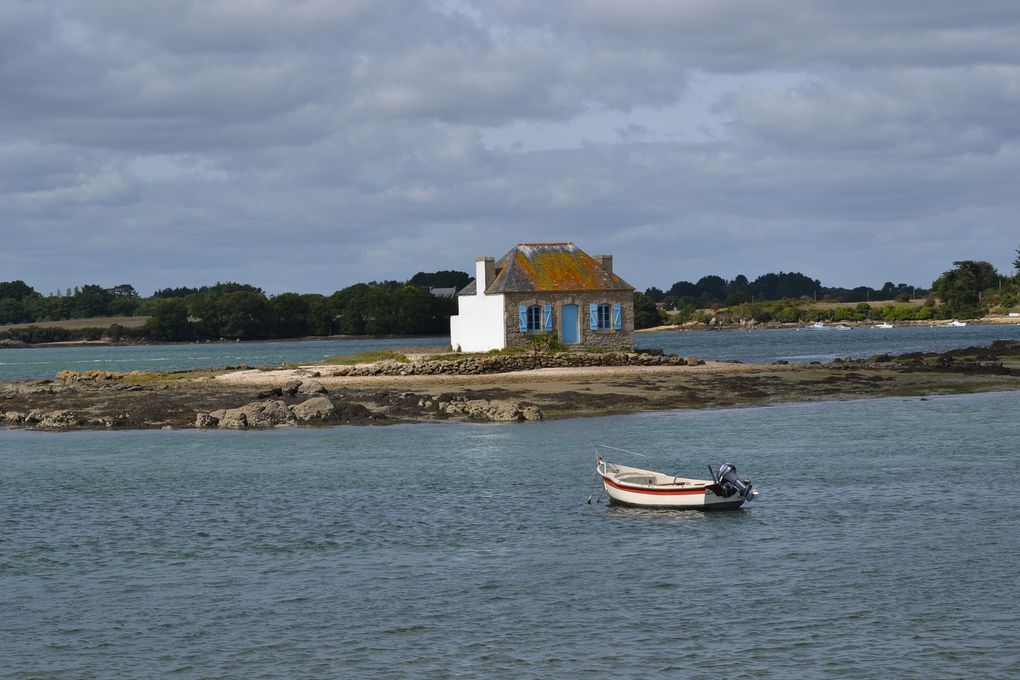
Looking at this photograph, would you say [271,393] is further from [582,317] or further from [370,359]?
[582,317]

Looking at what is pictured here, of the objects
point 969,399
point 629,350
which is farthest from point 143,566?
point 629,350

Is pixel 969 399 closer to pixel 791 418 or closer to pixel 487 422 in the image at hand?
pixel 791 418

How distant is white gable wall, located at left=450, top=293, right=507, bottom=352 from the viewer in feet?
194

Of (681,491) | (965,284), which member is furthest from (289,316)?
(681,491)

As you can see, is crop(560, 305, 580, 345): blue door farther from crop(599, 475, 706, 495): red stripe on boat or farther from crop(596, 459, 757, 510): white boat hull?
crop(599, 475, 706, 495): red stripe on boat

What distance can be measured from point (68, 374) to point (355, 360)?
49.0ft

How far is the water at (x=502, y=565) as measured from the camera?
15.9 metres

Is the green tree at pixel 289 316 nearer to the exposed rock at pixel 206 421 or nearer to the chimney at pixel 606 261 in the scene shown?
the chimney at pixel 606 261

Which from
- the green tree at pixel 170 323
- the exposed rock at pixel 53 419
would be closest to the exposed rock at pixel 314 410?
the exposed rock at pixel 53 419

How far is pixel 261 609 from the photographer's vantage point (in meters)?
18.2

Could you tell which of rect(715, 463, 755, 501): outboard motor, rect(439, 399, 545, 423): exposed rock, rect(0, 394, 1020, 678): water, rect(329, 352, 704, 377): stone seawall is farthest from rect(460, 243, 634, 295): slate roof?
rect(715, 463, 755, 501): outboard motor

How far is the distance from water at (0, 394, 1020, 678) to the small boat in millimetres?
333

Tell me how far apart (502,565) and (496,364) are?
35.2 meters

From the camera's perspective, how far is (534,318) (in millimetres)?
59250
